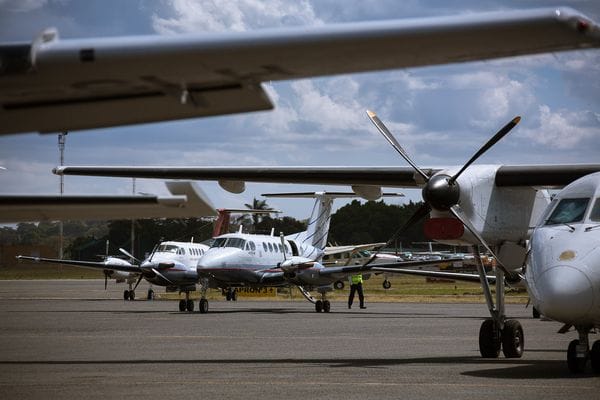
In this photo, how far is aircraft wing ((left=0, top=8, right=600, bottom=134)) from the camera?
3.32 m

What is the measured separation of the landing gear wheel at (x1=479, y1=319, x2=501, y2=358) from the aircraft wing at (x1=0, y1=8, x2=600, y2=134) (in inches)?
479

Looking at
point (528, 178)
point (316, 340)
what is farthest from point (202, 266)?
point (528, 178)

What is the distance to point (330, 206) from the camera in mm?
41250

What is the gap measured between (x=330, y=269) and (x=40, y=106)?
3275cm

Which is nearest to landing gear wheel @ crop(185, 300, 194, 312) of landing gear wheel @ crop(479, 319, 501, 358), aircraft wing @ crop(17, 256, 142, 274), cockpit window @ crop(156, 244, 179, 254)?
cockpit window @ crop(156, 244, 179, 254)

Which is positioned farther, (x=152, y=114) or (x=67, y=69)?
(x=152, y=114)

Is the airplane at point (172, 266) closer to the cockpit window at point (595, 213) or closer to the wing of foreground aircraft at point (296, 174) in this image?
the wing of foreground aircraft at point (296, 174)

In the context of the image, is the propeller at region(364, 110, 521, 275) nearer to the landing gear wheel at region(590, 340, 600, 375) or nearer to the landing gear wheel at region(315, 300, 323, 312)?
the landing gear wheel at region(590, 340, 600, 375)

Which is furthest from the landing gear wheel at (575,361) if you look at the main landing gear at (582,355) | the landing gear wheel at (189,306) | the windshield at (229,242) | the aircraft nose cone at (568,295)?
the landing gear wheel at (189,306)

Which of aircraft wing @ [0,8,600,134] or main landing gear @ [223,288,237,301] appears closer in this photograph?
aircraft wing @ [0,8,600,134]

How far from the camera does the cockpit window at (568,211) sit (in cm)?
1216

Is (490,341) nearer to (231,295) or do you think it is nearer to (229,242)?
(229,242)

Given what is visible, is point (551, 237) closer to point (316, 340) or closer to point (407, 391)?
point (407, 391)

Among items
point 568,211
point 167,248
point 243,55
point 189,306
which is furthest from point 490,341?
point 167,248
